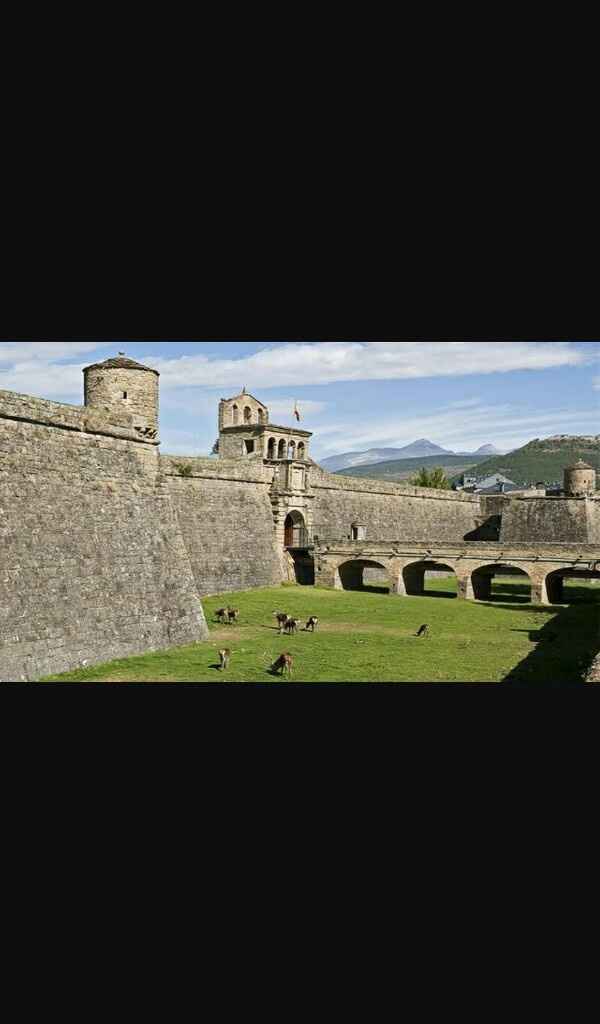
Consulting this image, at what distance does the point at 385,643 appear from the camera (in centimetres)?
1870

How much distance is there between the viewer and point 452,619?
2397 cm

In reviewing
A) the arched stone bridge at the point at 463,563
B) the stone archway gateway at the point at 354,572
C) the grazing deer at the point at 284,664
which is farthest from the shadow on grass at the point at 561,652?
the stone archway gateway at the point at 354,572

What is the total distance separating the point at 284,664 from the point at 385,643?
503 cm

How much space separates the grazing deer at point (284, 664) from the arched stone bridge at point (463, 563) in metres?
16.6

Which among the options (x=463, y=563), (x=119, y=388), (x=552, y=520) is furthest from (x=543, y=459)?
(x=119, y=388)

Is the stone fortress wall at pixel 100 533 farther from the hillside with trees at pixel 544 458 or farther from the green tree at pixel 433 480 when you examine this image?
the hillside with trees at pixel 544 458

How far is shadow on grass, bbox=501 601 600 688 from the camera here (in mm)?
13977

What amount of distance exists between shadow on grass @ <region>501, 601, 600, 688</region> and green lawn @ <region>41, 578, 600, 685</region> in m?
0.02

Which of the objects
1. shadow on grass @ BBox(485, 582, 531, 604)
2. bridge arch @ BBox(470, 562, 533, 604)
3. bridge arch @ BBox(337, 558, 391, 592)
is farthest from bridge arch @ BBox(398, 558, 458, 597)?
shadow on grass @ BBox(485, 582, 531, 604)

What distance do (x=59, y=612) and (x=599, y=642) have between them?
11691 millimetres

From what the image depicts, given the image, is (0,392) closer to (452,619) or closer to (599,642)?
(599,642)

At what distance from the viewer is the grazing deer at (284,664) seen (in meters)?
14.0

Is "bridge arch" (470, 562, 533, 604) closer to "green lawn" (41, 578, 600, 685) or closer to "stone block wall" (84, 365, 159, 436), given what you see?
"green lawn" (41, 578, 600, 685)

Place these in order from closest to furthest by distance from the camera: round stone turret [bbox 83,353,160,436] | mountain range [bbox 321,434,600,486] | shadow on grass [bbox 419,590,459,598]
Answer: round stone turret [bbox 83,353,160,436] → shadow on grass [bbox 419,590,459,598] → mountain range [bbox 321,434,600,486]
